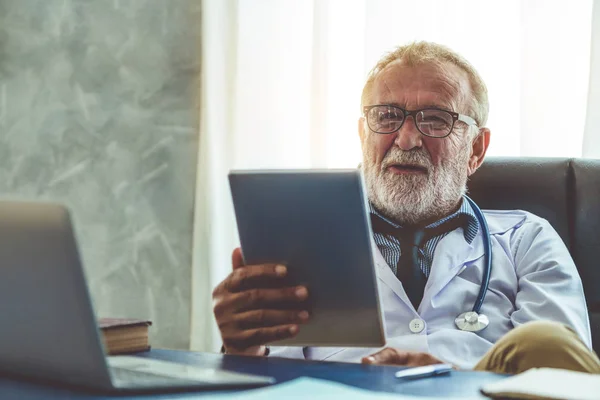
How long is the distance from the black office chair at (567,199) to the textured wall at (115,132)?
117 centimetres

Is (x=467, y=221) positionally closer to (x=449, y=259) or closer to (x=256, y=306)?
(x=449, y=259)

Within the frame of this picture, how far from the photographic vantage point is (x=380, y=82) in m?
1.71

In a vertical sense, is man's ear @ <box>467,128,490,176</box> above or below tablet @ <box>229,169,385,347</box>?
above

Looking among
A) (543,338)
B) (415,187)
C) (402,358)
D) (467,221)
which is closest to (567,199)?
(467,221)

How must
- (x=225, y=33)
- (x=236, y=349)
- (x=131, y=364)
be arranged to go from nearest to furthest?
(x=131, y=364), (x=236, y=349), (x=225, y=33)

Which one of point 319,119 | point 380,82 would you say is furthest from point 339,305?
point 319,119

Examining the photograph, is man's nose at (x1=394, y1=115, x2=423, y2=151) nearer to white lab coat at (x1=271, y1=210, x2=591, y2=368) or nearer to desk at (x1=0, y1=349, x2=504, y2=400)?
white lab coat at (x1=271, y1=210, x2=591, y2=368)

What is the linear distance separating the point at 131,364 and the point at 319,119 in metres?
1.39

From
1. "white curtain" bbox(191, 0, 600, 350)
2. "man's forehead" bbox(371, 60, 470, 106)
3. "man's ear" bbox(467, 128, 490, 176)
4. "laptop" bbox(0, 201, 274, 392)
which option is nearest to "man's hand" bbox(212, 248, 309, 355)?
"laptop" bbox(0, 201, 274, 392)

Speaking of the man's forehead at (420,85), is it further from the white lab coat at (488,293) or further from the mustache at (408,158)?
the white lab coat at (488,293)

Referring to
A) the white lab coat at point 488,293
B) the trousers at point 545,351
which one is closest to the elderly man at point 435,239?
the white lab coat at point 488,293

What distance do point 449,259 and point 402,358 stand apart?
0.46 m

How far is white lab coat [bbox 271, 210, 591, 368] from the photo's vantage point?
4.53 ft

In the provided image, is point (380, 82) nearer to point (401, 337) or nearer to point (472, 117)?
point (472, 117)
